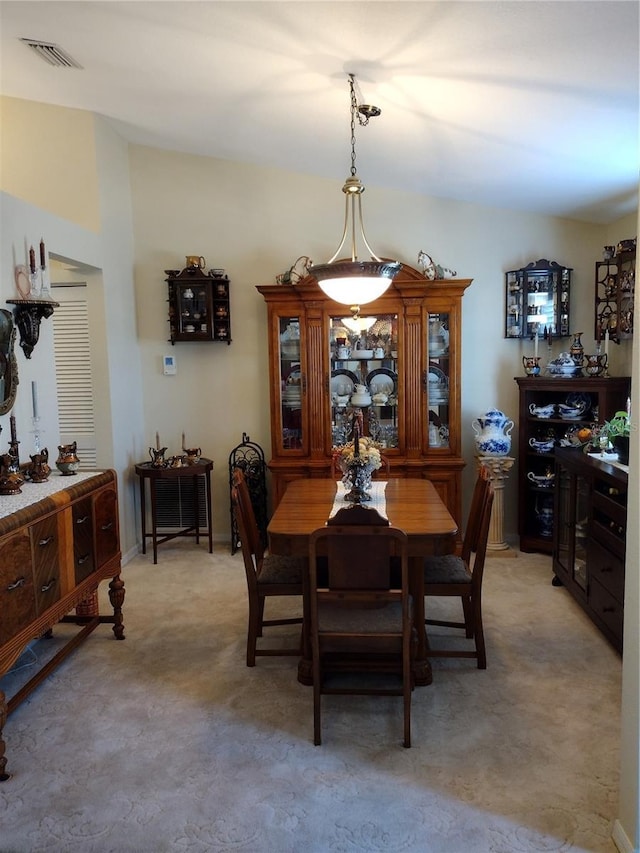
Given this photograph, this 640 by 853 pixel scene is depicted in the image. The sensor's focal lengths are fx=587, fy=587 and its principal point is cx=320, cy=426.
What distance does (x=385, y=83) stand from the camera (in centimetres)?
282

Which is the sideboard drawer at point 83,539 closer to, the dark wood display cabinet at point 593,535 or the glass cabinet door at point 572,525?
the dark wood display cabinet at point 593,535

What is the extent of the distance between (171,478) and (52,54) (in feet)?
9.64

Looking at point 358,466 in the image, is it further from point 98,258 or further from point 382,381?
point 98,258

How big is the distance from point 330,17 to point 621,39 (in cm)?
108

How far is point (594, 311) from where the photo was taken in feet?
14.9

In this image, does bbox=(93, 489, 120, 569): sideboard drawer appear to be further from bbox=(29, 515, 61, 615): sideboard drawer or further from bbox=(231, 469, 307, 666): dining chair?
bbox=(231, 469, 307, 666): dining chair

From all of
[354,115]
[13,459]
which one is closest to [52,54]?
[354,115]

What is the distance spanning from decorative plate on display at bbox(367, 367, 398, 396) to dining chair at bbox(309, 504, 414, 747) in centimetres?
232

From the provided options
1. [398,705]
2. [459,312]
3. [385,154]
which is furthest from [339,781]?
[385,154]

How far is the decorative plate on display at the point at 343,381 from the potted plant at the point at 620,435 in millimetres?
1888

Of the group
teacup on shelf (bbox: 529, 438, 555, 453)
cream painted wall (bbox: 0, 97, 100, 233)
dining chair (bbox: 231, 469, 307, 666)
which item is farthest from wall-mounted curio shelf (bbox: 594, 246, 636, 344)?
cream painted wall (bbox: 0, 97, 100, 233)

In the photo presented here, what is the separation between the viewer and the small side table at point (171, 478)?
4.48 metres

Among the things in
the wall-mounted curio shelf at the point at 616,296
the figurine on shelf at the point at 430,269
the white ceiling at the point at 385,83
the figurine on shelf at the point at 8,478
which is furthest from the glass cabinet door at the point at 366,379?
the figurine on shelf at the point at 8,478

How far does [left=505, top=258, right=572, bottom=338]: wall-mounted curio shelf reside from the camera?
4.52m
